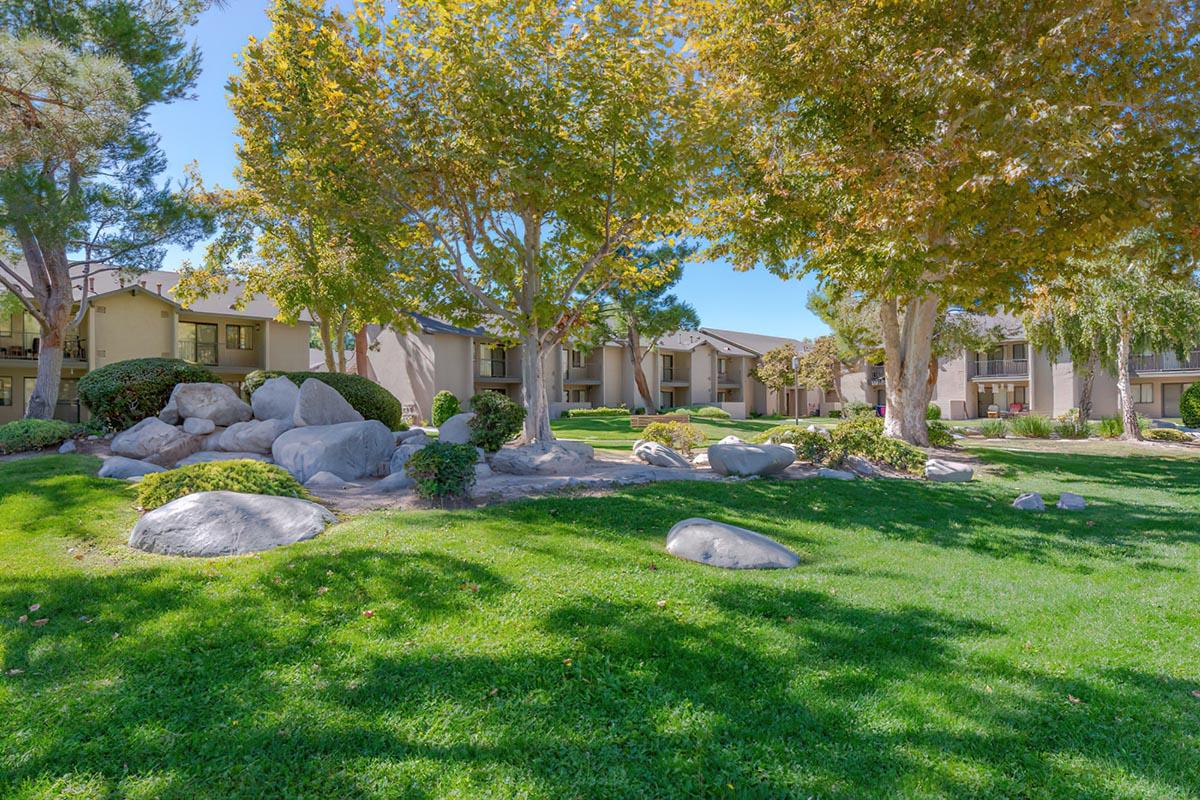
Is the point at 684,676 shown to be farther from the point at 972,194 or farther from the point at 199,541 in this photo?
the point at 972,194

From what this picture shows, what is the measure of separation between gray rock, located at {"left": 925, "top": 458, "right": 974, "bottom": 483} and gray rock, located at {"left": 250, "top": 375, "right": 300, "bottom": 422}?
11.5m

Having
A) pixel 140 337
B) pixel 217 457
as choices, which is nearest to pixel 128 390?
pixel 217 457

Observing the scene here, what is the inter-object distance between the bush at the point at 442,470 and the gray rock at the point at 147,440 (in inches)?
206

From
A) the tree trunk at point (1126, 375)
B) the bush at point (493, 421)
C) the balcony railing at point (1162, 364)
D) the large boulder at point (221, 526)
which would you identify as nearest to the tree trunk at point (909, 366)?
the tree trunk at point (1126, 375)

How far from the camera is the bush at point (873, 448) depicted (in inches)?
475

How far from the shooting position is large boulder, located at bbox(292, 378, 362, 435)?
11.6 metres

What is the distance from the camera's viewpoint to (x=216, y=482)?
708 centimetres

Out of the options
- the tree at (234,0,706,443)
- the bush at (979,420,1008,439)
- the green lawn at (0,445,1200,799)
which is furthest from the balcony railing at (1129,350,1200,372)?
the green lawn at (0,445,1200,799)

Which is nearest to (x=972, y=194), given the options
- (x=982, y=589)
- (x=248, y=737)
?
(x=982, y=589)

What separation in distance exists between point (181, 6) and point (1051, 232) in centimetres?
1662

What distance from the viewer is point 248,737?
2973 mm

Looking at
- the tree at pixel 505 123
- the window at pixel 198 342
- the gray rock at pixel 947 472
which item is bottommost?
the gray rock at pixel 947 472

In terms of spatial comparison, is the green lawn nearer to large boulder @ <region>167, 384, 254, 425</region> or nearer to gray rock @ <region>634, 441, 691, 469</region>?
gray rock @ <region>634, 441, 691, 469</region>

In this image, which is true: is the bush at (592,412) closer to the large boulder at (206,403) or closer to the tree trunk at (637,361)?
the tree trunk at (637,361)
